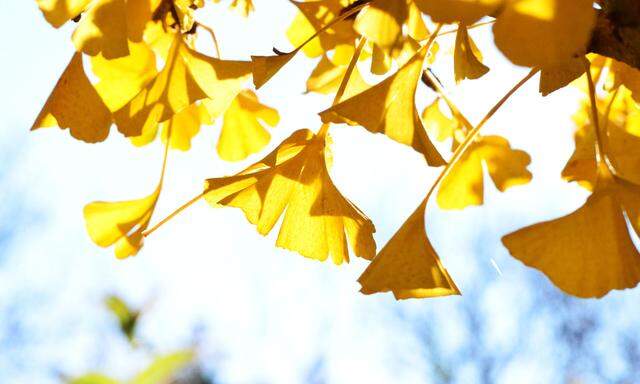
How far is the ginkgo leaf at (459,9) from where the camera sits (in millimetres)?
264

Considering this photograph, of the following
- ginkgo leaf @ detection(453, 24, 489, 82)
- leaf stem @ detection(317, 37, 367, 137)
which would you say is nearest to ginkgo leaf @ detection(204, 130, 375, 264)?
leaf stem @ detection(317, 37, 367, 137)

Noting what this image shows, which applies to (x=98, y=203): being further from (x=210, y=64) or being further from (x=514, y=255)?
(x=514, y=255)

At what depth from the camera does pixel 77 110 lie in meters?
0.41

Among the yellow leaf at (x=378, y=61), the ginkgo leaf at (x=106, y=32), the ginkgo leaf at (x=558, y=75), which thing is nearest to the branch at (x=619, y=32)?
the ginkgo leaf at (x=558, y=75)

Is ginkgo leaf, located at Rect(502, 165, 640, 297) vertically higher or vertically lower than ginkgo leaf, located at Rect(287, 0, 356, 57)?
lower

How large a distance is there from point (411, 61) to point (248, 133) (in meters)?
0.24

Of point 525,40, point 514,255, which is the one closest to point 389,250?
point 514,255

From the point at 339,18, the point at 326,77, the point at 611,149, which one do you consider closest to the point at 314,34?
the point at 339,18

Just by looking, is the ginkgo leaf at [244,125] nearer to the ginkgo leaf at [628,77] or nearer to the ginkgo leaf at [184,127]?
the ginkgo leaf at [184,127]

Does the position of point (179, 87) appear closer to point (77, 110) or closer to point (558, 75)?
point (77, 110)

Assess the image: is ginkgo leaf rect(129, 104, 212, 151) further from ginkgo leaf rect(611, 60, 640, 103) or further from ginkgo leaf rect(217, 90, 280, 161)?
ginkgo leaf rect(611, 60, 640, 103)

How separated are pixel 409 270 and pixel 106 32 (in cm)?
22

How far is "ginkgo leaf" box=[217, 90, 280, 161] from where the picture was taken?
1.99ft

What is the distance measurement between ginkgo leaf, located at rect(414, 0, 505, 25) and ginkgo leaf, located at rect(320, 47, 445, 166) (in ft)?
0.28
